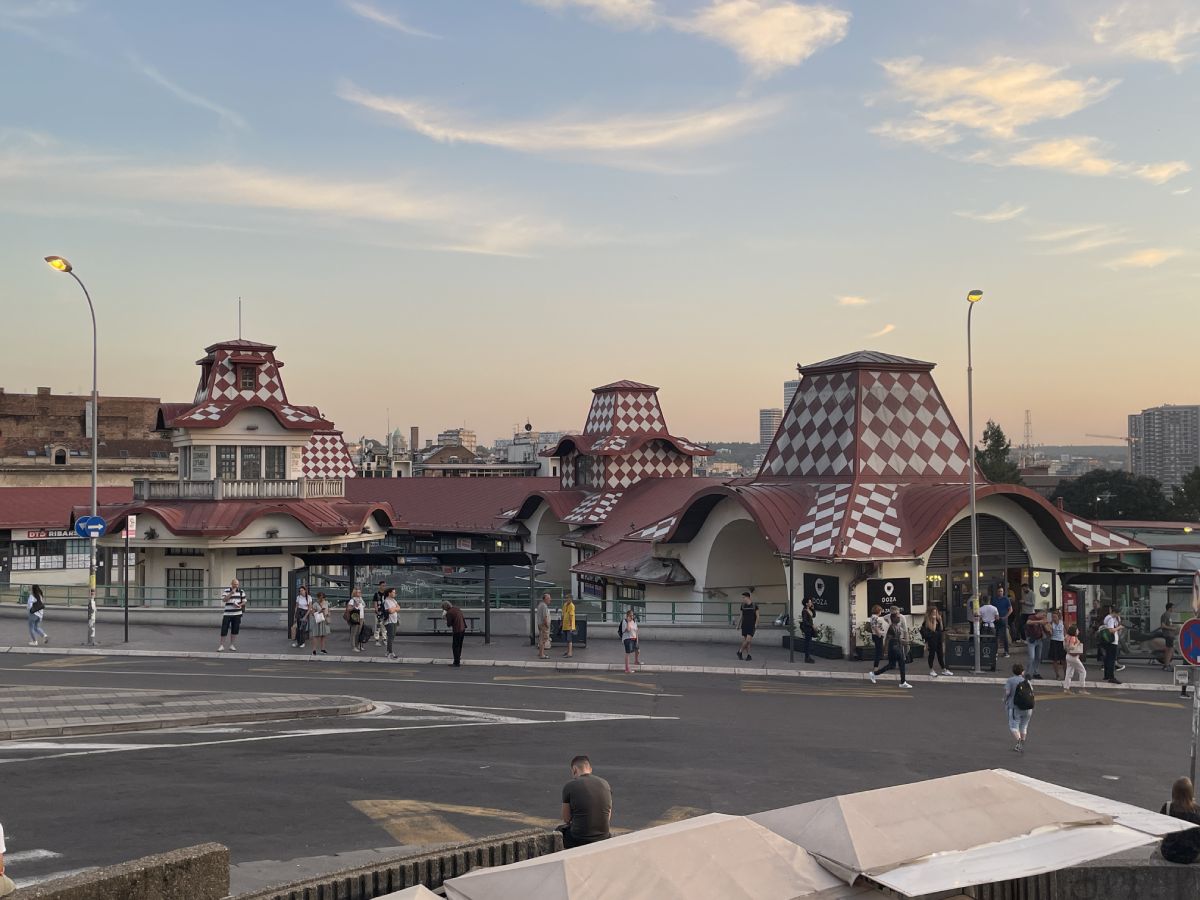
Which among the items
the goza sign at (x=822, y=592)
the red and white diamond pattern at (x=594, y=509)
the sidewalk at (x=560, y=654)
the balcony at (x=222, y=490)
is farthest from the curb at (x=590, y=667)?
the red and white diamond pattern at (x=594, y=509)

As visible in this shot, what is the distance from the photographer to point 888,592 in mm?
27156

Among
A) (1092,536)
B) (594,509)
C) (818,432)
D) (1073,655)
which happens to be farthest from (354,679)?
(594,509)

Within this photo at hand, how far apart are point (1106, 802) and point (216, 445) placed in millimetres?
37799

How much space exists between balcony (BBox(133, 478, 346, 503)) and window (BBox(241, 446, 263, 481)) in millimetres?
1181

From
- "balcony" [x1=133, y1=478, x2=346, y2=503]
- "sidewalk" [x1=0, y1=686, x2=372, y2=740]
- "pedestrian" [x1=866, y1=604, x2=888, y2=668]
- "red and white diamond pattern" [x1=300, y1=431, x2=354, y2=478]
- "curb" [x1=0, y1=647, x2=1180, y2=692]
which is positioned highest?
"red and white diamond pattern" [x1=300, y1=431, x2=354, y2=478]

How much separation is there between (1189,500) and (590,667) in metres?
75.1

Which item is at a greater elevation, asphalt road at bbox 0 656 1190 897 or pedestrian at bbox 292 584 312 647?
pedestrian at bbox 292 584 312 647

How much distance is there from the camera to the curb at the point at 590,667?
2389cm

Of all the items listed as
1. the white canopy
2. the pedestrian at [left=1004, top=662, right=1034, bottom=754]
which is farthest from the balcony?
the white canopy

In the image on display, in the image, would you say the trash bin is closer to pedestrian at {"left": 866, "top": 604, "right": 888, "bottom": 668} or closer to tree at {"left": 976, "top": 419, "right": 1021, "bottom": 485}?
pedestrian at {"left": 866, "top": 604, "right": 888, "bottom": 668}

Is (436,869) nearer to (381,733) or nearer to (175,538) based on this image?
(381,733)

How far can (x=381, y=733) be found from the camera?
56.4 feet

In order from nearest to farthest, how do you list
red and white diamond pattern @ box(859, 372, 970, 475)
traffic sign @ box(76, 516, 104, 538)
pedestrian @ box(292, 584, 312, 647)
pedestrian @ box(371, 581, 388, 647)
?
pedestrian @ box(371, 581, 388, 647), pedestrian @ box(292, 584, 312, 647), traffic sign @ box(76, 516, 104, 538), red and white diamond pattern @ box(859, 372, 970, 475)

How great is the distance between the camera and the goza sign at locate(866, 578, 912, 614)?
27.0 meters
